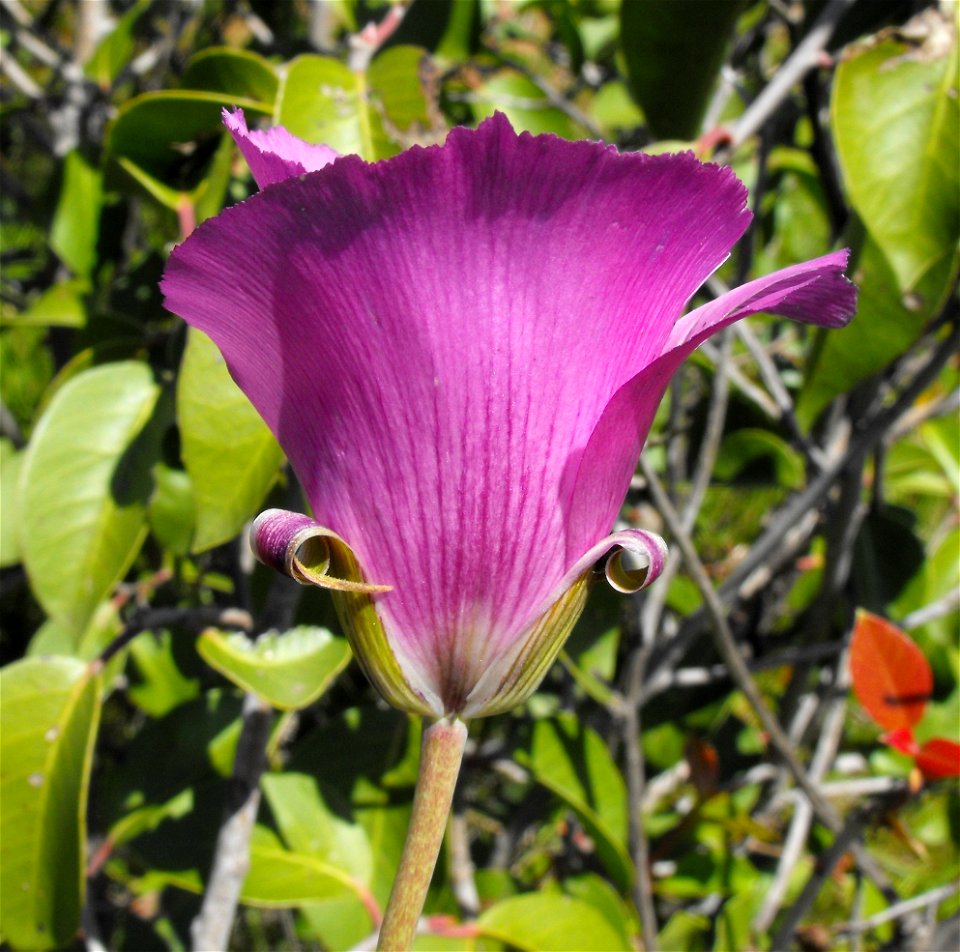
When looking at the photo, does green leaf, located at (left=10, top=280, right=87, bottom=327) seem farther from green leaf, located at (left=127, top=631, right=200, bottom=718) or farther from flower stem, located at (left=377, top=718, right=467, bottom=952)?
flower stem, located at (left=377, top=718, right=467, bottom=952)

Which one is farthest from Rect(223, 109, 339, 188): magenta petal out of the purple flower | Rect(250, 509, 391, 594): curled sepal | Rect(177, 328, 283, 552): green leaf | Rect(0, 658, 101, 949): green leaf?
Answer: Rect(0, 658, 101, 949): green leaf

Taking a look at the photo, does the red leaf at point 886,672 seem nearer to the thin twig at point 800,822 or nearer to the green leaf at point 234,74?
the thin twig at point 800,822

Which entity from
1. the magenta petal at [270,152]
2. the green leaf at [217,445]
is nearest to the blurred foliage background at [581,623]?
the green leaf at [217,445]

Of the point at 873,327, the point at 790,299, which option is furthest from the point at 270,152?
the point at 873,327

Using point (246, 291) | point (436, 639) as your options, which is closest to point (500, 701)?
point (436, 639)

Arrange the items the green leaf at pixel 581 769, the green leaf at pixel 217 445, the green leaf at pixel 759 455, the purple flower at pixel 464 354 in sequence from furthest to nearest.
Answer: the green leaf at pixel 759 455
the green leaf at pixel 581 769
the green leaf at pixel 217 445
the purple flower at pixel 464 354

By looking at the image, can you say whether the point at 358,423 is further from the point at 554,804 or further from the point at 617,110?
the point at 617,110
